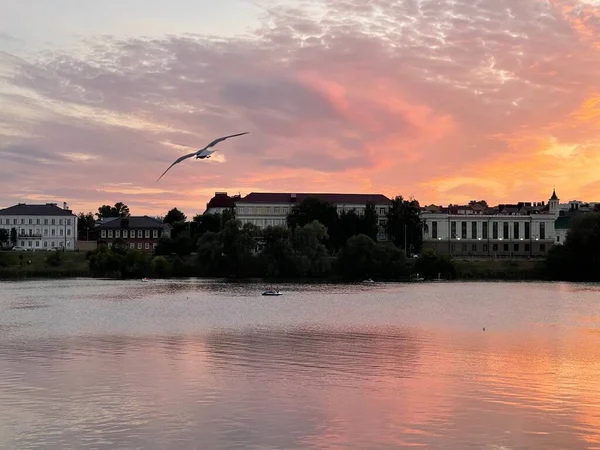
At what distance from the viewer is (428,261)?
→ 138500 mm

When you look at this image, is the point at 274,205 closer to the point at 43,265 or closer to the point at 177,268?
the point at 177,268

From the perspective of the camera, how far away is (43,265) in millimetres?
149250

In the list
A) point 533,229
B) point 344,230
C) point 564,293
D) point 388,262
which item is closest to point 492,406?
point 564,293

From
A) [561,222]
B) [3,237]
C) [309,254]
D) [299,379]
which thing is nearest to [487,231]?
[561,222]

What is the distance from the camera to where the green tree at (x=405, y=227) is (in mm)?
165250

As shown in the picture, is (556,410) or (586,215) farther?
(586,215)

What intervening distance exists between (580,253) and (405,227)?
39.4 m

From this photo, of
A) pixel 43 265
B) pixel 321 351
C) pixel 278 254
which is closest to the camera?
pixel 321 351

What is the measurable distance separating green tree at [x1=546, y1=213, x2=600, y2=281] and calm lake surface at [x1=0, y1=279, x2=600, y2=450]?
64078mm

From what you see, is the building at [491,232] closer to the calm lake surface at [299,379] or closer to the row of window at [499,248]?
the row of window at [499,248]

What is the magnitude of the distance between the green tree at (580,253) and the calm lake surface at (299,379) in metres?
64.1

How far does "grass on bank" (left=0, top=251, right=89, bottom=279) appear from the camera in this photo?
143m

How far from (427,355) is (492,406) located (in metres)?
12.8

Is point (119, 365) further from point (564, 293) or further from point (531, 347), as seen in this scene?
point (564, 293)
